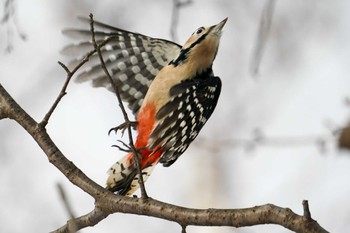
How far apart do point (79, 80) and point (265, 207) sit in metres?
2.14

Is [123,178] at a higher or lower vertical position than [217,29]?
lower

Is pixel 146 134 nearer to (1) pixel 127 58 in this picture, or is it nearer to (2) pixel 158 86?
(2) pixel 158 86

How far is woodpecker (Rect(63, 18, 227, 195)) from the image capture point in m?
3.37

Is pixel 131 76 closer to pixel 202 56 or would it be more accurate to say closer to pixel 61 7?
pixel 202 56

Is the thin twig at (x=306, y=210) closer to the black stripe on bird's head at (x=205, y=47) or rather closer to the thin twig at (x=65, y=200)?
the thin twig at (x=65, y=200)

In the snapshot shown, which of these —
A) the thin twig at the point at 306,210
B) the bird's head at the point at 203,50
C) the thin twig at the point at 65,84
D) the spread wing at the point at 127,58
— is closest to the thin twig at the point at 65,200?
the thin twig at the point at 306,210

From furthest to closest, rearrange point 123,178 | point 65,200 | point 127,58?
point 127,58, point 123,178, point 65,200

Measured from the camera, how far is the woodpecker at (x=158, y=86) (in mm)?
3367

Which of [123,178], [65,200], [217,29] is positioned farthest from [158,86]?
[65,200]

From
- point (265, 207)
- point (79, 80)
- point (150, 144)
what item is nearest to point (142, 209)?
point (265, 207)

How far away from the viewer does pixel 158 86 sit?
11.9ft

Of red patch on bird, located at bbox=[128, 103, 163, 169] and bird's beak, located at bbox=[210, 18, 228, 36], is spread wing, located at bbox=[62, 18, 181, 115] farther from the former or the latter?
red patch on bird, located at bbox=[128, 103, 163, 169]

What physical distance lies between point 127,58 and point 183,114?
36.2 inches

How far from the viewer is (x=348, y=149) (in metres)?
1.57
